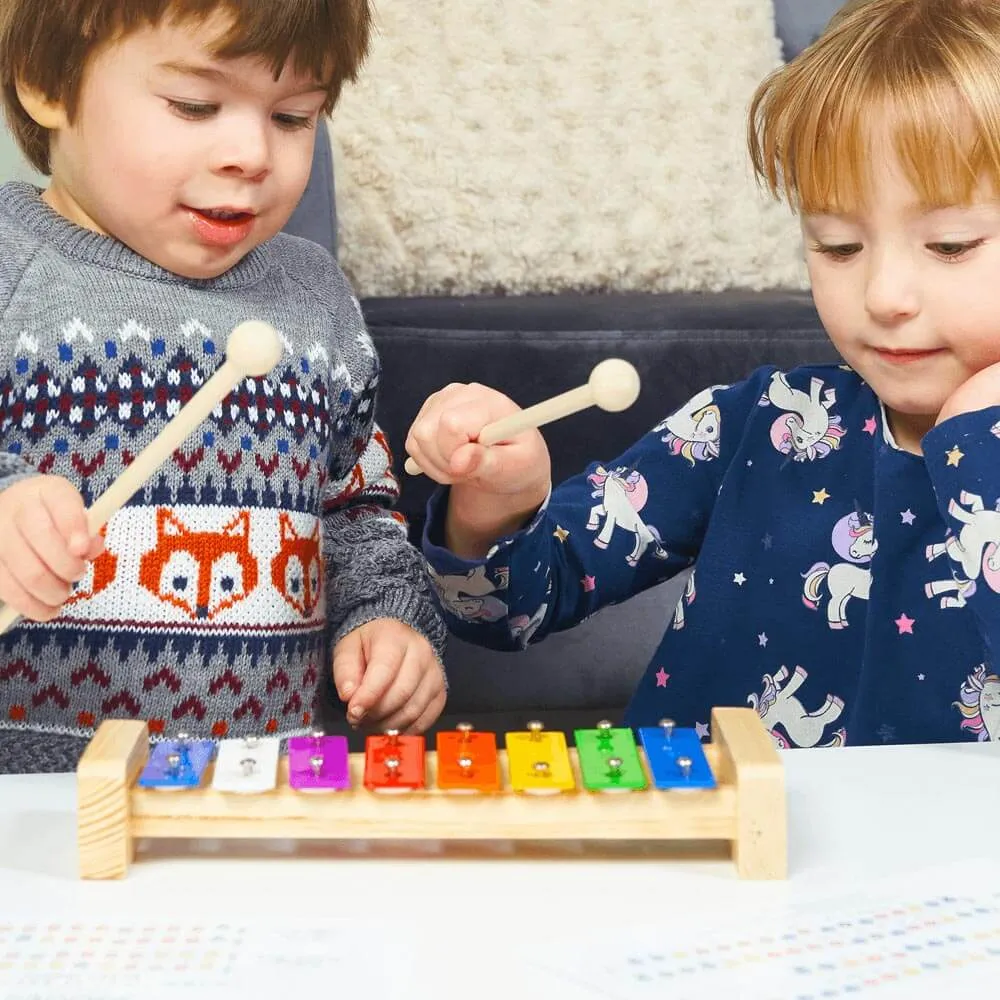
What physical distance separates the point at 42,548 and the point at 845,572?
55 centimetres

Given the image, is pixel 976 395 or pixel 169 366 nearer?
pixel 976 395

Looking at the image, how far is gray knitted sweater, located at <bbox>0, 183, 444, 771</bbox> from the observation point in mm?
893

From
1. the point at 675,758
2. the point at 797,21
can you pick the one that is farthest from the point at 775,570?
the point at 797,21

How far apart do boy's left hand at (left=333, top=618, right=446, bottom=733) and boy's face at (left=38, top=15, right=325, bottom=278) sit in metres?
0.28

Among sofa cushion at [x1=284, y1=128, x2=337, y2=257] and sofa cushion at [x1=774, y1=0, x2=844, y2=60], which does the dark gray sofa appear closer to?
sofa cushion at [x1=284, y1=128, x2=337, y2=257]

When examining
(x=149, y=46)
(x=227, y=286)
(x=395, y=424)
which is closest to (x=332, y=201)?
(x=395, y=424)

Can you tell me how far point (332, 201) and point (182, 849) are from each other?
1.02 m

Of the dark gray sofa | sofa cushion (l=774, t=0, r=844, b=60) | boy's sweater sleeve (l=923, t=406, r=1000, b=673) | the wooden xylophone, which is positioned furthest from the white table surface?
sofa cushion (l=774, t=0, r=844, b=60)

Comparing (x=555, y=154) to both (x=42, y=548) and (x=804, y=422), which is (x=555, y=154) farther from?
(x=42, y=548)

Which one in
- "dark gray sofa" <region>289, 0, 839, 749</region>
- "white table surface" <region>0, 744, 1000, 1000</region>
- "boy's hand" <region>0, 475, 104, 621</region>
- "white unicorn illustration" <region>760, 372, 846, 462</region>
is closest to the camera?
"white table surface" <region>0, 744, 1000, 1000</region>

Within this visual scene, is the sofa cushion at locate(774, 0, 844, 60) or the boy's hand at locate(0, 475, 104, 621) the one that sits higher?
the sofa cushion at locate(774, 0, 844, 60)

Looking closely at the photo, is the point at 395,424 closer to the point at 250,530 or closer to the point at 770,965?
the point at 250,530

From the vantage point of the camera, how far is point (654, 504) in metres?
1.05

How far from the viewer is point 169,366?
93 cm
